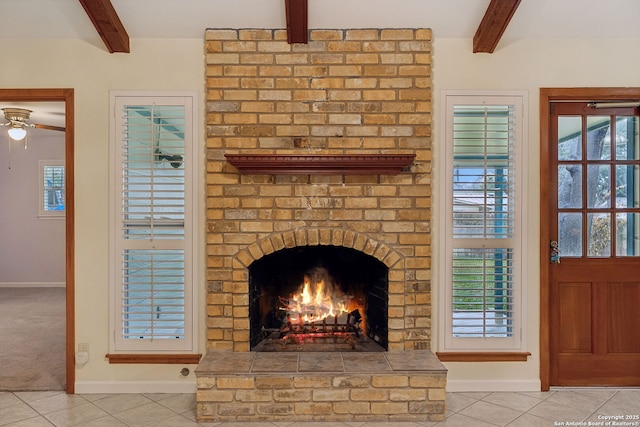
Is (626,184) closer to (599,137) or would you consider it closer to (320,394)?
(599,137)

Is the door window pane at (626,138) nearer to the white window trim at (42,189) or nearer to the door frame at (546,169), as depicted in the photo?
the door frame at (546,169)

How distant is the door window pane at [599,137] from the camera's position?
3.14 m

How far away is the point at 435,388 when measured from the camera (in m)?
2.64

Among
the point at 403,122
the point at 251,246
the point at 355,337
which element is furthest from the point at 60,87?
the point at 355,337

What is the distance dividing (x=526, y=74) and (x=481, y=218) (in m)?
1.02

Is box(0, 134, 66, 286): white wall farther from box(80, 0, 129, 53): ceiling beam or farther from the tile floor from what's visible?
box(80, 0, 129, 53): ceiling beam

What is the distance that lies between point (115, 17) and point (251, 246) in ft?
5.37

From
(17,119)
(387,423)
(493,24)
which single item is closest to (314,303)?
(387,423)

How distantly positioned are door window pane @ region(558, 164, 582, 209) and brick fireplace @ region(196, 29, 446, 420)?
0.98 m

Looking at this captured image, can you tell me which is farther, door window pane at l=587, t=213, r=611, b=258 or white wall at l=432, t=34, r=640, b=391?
door window pane at l=587, t=213, r=611, b=258

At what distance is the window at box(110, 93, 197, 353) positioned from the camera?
3.02m

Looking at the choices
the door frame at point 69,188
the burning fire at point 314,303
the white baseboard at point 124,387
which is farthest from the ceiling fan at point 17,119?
the burning fire at point 314,303

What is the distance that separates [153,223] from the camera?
9.95ft

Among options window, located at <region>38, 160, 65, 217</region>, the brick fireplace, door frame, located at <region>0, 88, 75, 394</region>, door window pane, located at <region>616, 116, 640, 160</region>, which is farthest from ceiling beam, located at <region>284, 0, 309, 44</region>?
window, located at <region>38, 160, 65, 217</region>
